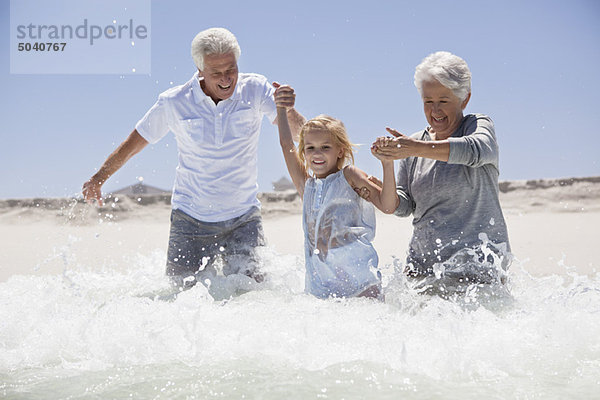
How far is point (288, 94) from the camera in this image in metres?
3.59

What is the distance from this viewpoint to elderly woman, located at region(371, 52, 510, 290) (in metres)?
3.07

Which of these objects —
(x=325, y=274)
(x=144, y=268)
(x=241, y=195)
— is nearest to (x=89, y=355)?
(x=325, y=274)

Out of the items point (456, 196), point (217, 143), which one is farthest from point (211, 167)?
point (456, 196)

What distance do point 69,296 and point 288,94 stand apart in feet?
6.20

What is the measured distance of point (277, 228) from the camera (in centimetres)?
909

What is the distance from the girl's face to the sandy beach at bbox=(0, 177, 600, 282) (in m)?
2.74

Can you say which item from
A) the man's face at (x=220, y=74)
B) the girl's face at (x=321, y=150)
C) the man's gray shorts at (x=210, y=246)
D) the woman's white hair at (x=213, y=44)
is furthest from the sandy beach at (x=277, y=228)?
the girl's face at (x=321, y=150)

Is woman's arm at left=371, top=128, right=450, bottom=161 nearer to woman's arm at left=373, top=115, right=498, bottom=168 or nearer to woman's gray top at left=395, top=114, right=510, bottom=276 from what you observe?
woman's arm at left=373, top=115, right=498, bottom=168

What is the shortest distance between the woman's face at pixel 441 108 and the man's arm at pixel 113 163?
6.76ft

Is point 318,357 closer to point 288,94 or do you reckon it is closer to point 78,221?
point 288,94

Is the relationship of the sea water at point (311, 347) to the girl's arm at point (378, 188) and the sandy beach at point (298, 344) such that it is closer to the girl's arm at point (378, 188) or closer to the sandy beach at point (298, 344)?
the sandy beach at point (298, 344)

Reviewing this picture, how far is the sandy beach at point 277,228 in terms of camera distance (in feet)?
19.6

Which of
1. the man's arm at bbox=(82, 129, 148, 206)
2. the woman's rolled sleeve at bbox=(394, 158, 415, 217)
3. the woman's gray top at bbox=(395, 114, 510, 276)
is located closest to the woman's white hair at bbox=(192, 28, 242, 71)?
the man's arm at bbox=(82, 129, 148, 206)

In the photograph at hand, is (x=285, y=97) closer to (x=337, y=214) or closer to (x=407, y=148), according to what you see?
(x=337, y=214)
